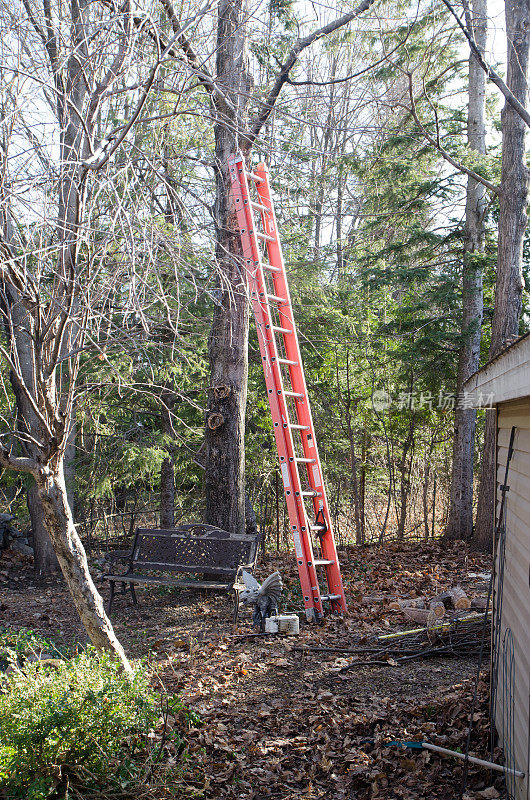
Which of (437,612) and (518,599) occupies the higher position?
(518,599)

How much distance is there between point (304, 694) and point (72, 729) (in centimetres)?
217

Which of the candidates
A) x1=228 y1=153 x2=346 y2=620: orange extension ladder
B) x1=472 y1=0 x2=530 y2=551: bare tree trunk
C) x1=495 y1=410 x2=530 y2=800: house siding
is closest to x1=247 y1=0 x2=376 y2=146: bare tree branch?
x1=228 y1=153 x2=346 y2=620: orange extension ladder

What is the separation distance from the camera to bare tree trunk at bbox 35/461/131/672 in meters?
3.96

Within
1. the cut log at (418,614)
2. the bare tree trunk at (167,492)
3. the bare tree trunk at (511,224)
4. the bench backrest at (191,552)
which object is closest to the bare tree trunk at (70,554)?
the bench backrest at (191,552)

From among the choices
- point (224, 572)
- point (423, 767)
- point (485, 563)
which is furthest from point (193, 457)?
point (423, 767)

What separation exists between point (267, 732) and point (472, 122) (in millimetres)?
10199

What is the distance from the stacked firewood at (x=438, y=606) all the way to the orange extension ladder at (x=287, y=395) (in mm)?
700

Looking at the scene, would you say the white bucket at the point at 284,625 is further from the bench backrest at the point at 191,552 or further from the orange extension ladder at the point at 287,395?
the bench backrest at the point at 191,552

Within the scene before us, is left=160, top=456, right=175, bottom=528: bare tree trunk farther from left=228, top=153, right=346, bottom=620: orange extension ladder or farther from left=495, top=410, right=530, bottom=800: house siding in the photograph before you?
left=495, top=410, right=530, bottom=800: house siding

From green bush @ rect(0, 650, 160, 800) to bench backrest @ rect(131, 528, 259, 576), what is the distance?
11.1 ft

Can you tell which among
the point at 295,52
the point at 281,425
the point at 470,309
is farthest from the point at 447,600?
the point at 295,52

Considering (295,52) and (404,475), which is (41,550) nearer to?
(404,475)

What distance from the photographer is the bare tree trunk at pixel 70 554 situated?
3.96 meters

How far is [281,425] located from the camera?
668 cm
